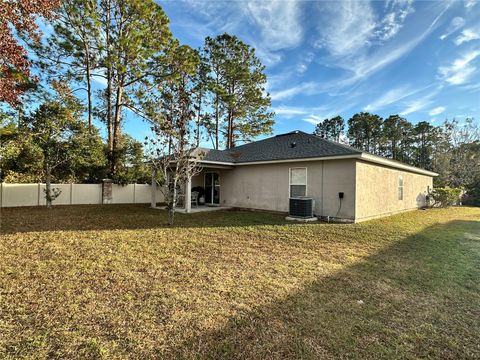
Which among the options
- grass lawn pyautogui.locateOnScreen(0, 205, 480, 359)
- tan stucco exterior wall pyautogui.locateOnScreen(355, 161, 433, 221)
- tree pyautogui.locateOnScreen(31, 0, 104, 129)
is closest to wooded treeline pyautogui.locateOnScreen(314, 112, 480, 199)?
tan stucco exterior wall pyautogui.locateOnScreen(355, 161, 433, 221)

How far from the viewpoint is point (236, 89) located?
891 inches

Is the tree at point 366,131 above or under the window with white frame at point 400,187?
above

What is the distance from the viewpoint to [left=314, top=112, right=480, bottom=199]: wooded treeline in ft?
81.8

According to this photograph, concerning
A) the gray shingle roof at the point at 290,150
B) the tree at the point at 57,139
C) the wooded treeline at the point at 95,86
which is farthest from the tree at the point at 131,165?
the gray shingle roof at the point at 290,150

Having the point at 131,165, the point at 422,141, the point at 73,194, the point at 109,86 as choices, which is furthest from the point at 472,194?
the point at 73,194

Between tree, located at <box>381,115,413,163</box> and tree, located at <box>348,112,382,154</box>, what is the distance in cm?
95

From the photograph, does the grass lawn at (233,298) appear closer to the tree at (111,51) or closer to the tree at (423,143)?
the tree at (111,51)

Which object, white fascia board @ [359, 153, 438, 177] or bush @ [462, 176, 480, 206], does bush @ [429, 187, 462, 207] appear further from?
bush @ [462, 176, 480, 206]

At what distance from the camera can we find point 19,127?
11906mm

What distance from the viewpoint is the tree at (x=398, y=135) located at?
33750 millimetres

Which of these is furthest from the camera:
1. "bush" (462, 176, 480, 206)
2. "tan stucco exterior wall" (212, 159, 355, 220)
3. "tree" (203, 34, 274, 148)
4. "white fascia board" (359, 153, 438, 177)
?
"bush" (462, 176, 480, 206)

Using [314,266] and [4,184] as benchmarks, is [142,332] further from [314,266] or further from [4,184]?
[4,184]

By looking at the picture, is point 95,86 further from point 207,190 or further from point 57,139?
point 207,190

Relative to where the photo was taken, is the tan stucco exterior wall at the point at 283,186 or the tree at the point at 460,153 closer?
the tan stucco exterior wall at the point at 283,186
